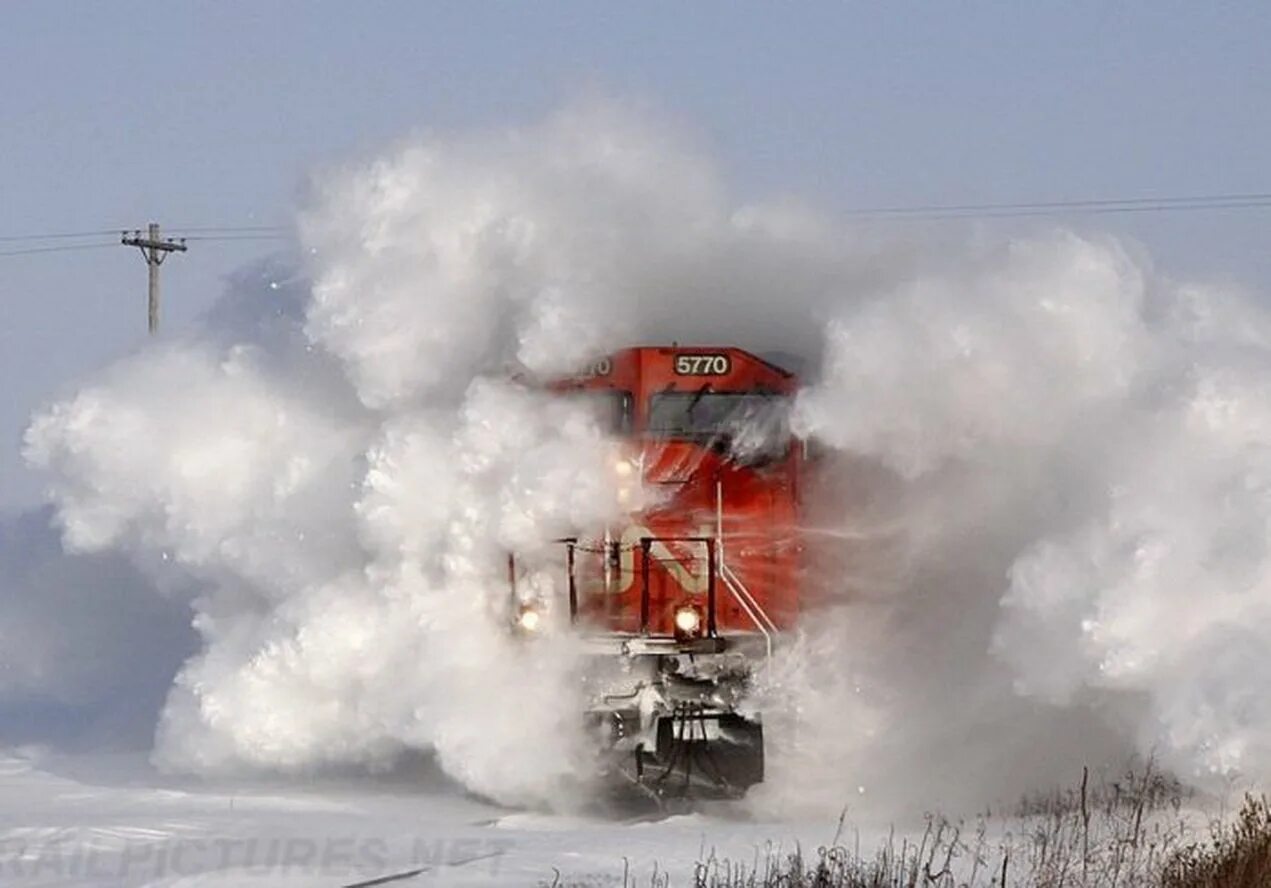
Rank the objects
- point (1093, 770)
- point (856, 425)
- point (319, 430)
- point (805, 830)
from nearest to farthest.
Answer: point (805, 830), point (1093, 770), point (856, 425), point (319, 430)

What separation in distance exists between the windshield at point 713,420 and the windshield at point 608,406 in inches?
7.8

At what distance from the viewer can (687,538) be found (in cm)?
1476

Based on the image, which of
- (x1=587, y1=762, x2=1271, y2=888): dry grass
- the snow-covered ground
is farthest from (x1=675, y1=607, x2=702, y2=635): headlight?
(x1=587, y1=762, x2=1271, y2=888): dry grass

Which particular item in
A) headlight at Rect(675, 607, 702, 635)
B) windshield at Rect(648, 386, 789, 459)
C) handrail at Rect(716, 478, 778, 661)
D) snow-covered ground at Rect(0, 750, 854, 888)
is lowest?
snow-covered ground at Rect(0, 750, 854, 888)

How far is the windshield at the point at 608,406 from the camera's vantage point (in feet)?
49.1

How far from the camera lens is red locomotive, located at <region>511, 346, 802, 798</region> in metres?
14.1

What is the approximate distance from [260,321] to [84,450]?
209 centimetres

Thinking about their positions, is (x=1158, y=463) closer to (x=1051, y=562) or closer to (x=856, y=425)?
(x=1051, y=562)

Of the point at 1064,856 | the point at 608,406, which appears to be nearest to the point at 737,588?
the point at 608,406

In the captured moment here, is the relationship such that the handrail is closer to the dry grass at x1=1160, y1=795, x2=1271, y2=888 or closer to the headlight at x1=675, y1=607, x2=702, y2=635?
the headlight at x1=675, y1=607, x2=702, y2=635

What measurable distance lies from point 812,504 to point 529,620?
8.05ft

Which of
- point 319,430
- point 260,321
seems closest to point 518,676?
point 319,430

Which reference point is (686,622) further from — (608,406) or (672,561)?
(608,406)

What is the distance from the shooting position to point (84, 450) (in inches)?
739
